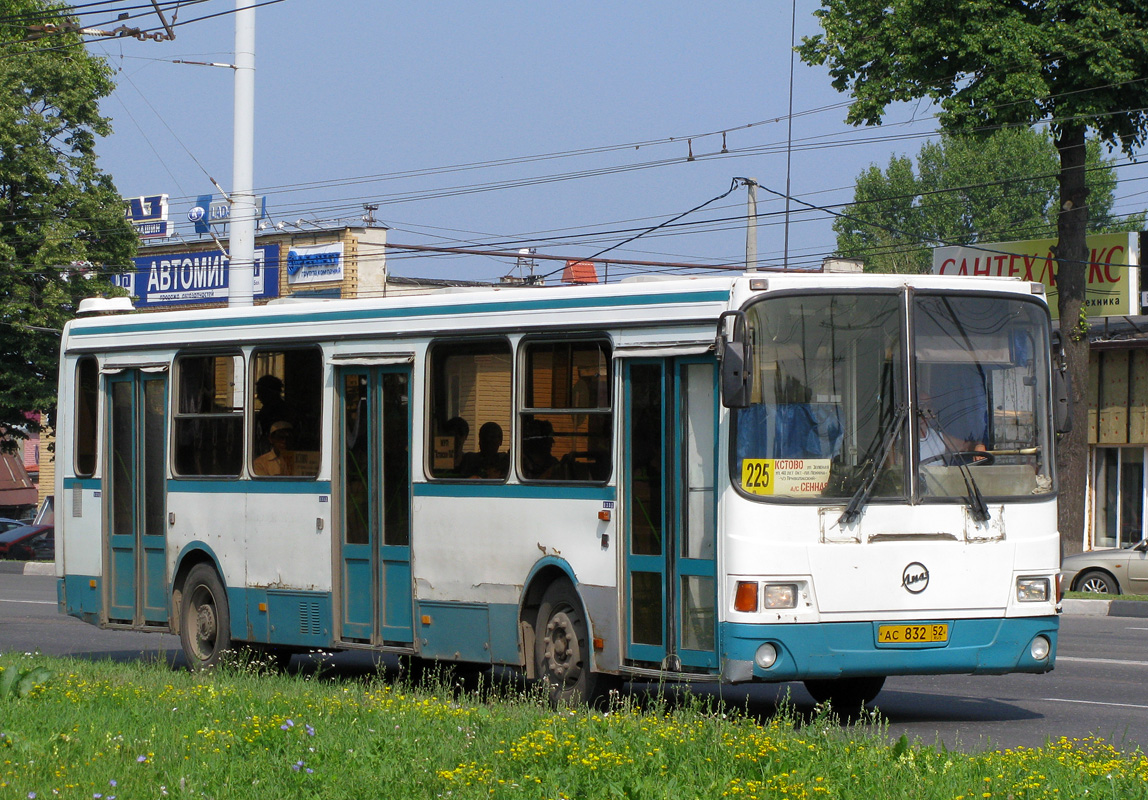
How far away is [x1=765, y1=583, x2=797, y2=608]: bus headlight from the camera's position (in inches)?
371

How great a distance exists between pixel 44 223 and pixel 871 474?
29.0m

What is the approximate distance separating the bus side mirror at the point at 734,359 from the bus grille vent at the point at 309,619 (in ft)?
14.9

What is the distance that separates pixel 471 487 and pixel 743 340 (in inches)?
109

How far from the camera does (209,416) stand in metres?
13.5

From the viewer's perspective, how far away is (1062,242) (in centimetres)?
2733

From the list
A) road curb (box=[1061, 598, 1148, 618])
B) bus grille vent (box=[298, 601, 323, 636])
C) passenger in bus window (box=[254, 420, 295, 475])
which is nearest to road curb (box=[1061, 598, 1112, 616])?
road curb (box=[1061, 598, 1148, 618])

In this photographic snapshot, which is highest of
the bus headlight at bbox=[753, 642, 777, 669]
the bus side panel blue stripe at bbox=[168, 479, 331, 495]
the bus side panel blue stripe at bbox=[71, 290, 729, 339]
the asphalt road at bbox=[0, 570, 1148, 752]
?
the bus side panel blue stripe at bbox=[71, 290, 729, 339]

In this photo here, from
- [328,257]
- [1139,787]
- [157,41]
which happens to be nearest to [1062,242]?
[157,41]

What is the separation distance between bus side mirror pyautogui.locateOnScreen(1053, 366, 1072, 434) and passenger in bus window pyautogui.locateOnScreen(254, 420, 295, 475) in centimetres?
593

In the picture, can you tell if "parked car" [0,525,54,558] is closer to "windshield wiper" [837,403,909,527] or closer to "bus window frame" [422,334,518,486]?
"bus window frame" [422,334,518,486]

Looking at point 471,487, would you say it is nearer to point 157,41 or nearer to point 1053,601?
point 1053,601

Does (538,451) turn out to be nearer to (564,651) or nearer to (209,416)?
(564,651)

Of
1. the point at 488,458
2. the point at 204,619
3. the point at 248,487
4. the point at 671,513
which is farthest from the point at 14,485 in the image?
the point at 671,513

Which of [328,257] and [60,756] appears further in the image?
[328,257]
